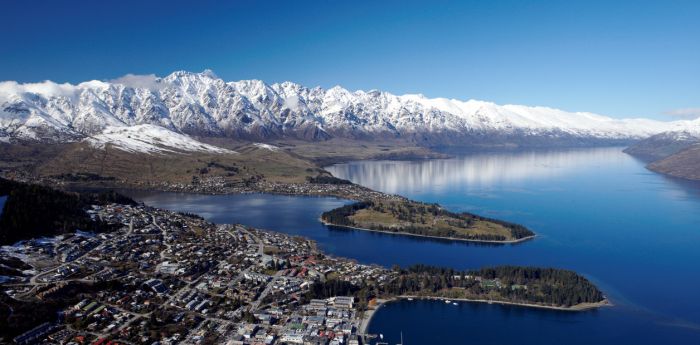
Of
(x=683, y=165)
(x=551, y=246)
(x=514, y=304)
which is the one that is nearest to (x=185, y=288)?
(x=514, y=304)

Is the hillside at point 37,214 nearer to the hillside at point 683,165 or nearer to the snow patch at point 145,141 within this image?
the snow patch at point 145,141

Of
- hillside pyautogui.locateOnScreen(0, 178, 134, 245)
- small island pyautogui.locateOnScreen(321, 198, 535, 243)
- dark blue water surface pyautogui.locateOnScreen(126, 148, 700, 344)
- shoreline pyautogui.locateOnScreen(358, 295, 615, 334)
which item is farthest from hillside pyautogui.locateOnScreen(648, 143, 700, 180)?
hillside pyautogui.locateOnScreen(0, 178, 134, 245)

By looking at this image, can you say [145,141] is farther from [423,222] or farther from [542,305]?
[542,305]

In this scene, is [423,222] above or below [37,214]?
below

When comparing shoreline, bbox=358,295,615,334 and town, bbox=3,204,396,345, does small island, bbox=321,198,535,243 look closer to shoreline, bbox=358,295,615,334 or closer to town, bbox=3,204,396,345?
town, bbox=3,204,396,345

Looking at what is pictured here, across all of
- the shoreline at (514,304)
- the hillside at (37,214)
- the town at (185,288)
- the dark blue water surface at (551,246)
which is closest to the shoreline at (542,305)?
the shoreline at (514,304)
